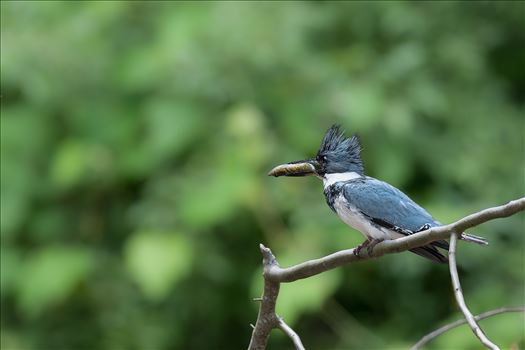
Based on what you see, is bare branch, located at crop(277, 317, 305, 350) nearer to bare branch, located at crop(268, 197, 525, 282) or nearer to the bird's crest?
bare branch, located at crop(268, 197, 525, 282)

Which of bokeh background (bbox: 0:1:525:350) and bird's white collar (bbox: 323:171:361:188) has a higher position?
bird's white collar (bbox: 323:171:361:188)

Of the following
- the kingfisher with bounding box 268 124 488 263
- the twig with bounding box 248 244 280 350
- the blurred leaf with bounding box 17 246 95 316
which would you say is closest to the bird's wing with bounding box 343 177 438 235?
the kingfisher with bounding box 268 124 488 263

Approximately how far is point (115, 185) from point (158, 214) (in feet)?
1.37

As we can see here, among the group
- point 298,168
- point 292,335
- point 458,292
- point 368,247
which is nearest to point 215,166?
point 298,168

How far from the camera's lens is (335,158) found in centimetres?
234

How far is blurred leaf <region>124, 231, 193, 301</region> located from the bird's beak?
5.73ft

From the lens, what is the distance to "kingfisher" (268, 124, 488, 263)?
2139mm

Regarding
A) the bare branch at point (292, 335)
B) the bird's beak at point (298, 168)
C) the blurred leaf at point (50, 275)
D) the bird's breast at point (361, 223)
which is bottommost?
the blurred leaf at point (50, 275)

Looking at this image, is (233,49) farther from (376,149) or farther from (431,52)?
(431,52)

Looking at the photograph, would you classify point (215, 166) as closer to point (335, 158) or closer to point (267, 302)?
point (335, 158)

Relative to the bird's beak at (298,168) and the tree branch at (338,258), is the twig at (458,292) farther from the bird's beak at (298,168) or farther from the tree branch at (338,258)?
the bird's beak at (298,168)

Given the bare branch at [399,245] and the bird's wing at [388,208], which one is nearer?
the bare branch at [399,245]

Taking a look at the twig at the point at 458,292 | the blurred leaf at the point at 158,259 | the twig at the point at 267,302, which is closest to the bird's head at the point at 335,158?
the twig at the point at 267,302

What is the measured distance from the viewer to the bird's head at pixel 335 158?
2293 mm
